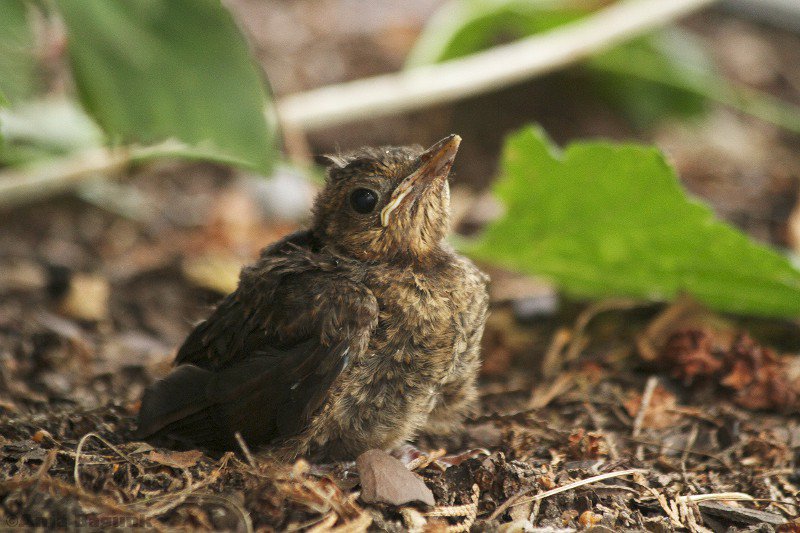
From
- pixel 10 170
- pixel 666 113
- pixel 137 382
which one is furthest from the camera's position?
pixel 666 113

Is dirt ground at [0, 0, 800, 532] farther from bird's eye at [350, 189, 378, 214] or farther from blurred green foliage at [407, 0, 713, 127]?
bird's eye at [350, 189, 378, 214]

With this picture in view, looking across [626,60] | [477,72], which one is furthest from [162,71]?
[626,60]

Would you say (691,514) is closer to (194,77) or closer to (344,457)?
(344,457)

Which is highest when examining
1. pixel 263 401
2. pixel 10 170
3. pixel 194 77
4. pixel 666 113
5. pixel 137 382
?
pixel 666 113

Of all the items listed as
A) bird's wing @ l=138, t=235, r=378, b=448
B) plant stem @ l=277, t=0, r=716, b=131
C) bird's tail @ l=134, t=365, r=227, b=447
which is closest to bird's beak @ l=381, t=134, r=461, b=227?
bird's wing @ l=138, t=235, r=378, b=448

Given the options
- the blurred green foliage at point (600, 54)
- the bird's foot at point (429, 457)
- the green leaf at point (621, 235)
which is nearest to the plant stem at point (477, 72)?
the blurred green foliage at point (600, 54)

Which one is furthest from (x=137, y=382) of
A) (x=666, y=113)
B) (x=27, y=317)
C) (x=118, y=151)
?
(x=666, y=113)

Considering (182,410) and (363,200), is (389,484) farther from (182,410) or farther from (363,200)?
(363,200)
